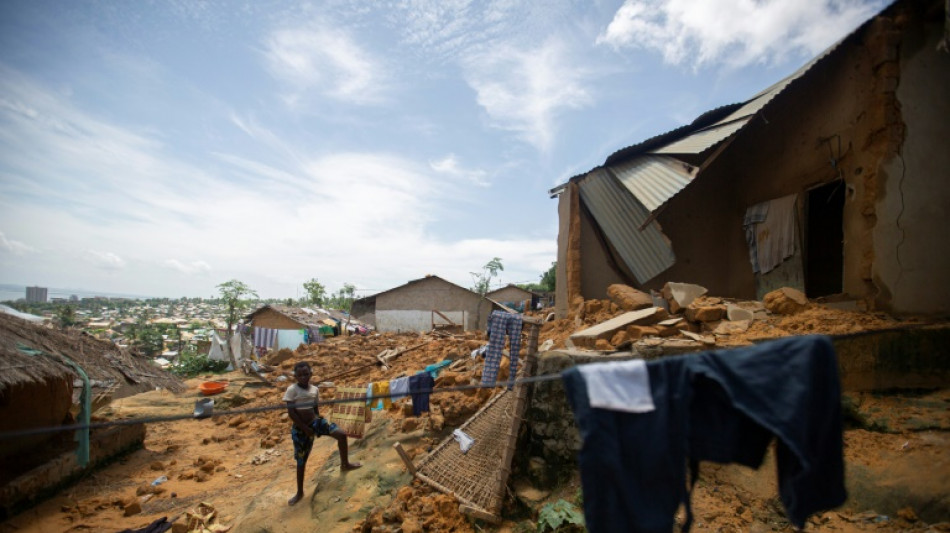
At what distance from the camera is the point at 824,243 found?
27.2 feet

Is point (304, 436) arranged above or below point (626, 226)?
below

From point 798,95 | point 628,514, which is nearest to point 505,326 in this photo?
point 628,514

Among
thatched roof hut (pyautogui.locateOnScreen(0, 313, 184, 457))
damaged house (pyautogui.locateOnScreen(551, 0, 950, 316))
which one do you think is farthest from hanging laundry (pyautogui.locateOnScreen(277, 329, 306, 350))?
damaged house (pyautogui.locateOnScreen(551, 0, 950, 316))

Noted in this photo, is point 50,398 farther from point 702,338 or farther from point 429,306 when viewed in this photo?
point 429,306

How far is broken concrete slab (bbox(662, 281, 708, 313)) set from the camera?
632cm

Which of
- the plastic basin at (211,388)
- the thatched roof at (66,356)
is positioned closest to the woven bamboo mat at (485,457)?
the thatched roof at (66,356)

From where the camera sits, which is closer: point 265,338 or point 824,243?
point 824,243

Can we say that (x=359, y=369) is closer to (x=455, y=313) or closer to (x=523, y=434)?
(x=523, y=434)

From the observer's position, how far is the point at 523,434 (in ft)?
19.9

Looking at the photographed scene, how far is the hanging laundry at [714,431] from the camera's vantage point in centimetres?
207

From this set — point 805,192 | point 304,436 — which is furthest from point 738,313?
point 304,436

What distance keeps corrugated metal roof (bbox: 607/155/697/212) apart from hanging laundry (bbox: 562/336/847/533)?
4912 mm

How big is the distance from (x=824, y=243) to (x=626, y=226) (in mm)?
4266

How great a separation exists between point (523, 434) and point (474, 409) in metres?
1.36
